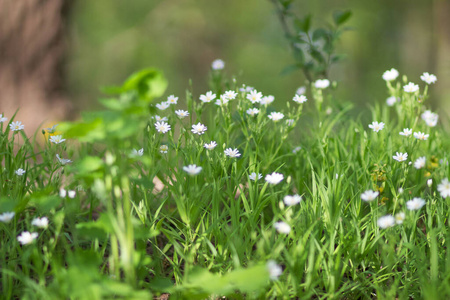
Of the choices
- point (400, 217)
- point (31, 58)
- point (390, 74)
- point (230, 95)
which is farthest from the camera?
point (31, 58)

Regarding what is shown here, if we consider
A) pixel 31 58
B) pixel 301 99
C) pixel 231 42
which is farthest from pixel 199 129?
pixel 231 42

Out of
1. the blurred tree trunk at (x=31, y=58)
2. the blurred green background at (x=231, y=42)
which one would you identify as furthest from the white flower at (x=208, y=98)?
the blurred green background at (x=231, y=42)

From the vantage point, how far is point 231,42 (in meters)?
11.3

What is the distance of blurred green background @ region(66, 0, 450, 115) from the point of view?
947cm

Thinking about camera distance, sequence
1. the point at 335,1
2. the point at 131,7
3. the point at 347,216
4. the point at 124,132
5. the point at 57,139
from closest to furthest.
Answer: the point at 124,132, the point at 347,216, the point at 57,139, the point at 131,7, the point at 335,1

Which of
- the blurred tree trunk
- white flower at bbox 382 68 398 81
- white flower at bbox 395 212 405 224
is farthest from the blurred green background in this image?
white flower at bbox 395 212 405 224

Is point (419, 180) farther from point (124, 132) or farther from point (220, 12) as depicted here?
point (220, 12)


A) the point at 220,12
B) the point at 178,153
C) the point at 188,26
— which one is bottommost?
the point at 178,153

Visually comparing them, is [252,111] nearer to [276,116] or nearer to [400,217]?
[276,116]

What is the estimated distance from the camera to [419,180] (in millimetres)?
1850

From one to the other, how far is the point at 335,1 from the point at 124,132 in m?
12.0

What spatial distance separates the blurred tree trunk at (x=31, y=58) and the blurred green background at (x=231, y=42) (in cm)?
616

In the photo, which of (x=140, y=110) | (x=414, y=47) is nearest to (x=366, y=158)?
(x=140, y=110)

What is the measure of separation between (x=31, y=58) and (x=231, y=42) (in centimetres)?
880
